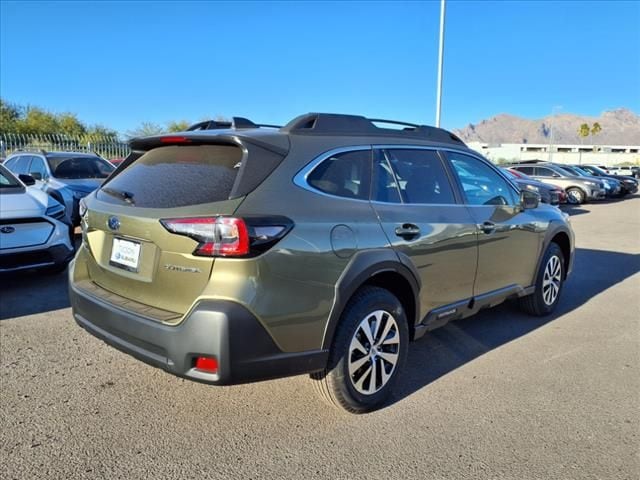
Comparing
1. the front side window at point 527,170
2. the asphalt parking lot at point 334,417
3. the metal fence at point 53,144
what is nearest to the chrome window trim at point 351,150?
the asphalt parking lot at point 334,417

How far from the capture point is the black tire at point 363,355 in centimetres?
288

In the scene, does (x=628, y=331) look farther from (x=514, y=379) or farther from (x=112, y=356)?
(x=112, y=356)

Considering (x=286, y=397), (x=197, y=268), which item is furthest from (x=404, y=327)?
(x=197, y=268)

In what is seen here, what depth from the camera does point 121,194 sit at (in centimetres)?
302

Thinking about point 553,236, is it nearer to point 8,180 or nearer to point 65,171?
point 8,180

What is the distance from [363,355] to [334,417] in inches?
17.2

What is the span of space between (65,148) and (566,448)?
19737 mm

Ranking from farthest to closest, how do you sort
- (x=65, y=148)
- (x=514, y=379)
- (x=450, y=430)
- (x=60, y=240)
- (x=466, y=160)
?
1. (x=65, y=148)
2. (x=60, y=240)
3. (x=466, y=160)
4. (x=514, y=379)
5. (x=450, y=430)

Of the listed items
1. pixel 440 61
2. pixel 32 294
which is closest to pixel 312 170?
pixel 32 294

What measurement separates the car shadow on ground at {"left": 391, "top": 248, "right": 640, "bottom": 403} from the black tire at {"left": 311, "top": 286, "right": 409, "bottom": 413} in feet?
0.97

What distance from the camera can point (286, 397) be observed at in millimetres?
3299

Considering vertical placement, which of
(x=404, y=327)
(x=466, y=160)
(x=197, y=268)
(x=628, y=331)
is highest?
(x=466, y=160)

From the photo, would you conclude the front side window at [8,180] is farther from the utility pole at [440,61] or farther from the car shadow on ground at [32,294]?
the utility pole at [440,61]

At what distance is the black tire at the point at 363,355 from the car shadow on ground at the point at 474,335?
296 mm
